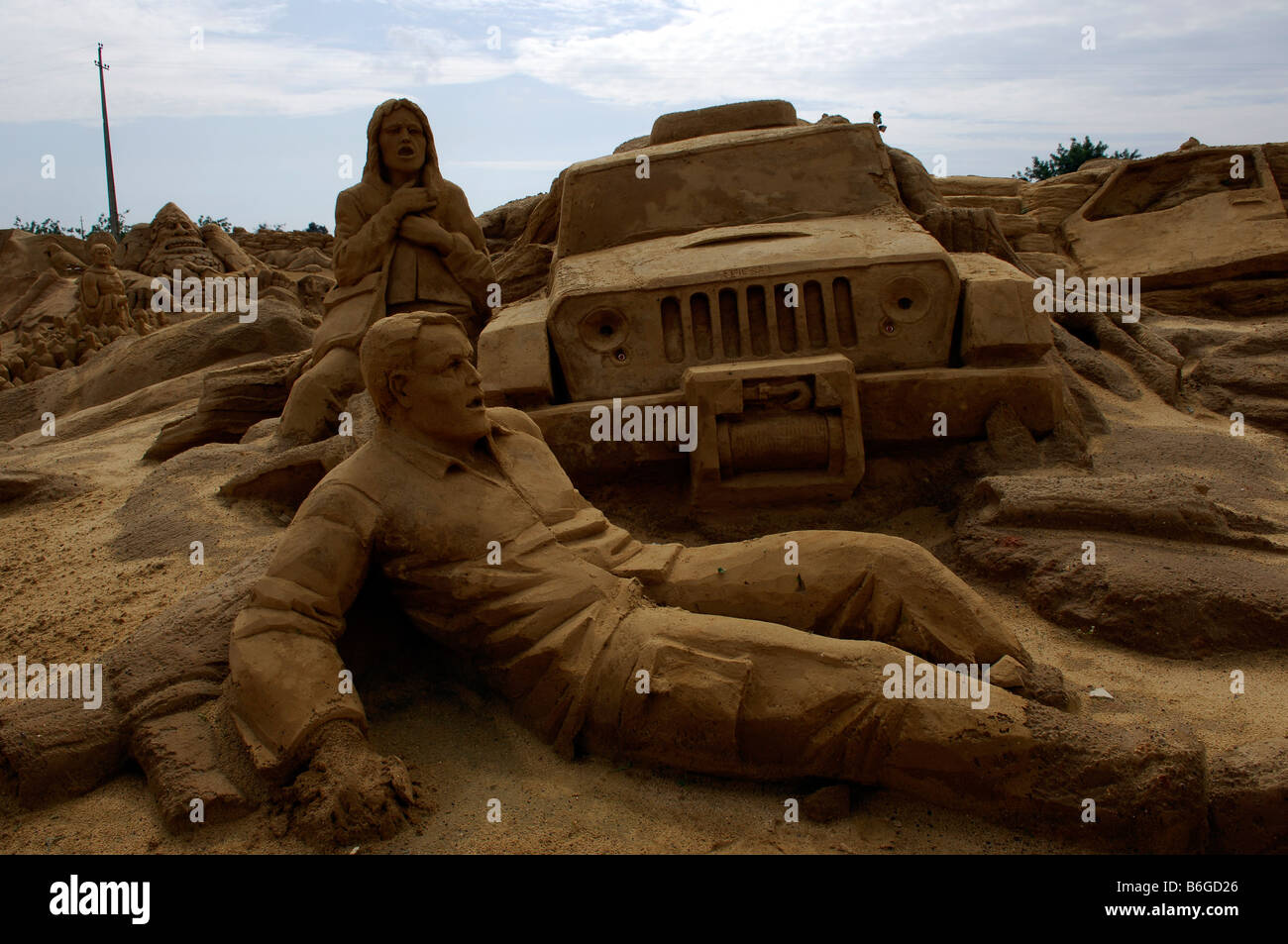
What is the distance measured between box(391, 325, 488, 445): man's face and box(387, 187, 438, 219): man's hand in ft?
8.75

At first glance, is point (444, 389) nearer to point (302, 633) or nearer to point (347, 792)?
point (302, 633)

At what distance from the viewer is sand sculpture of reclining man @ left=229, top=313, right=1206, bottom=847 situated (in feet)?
7.57

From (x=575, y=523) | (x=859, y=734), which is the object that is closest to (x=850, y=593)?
(x=859, y=734)

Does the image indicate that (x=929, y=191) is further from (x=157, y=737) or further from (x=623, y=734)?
(x=157, y=737)

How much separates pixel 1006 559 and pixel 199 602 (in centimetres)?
251

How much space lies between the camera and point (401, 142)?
206 inches

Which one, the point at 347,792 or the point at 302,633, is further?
Result: the point at 302,633

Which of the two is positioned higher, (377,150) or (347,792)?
(377,150)

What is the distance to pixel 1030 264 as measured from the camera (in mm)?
7199

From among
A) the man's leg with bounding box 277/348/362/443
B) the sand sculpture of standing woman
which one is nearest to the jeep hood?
the sand sculpture of standing woman

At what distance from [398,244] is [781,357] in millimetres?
2278

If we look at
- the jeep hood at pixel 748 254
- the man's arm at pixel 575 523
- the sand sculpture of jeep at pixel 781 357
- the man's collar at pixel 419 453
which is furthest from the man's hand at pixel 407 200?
the man's collar at pixel 419 453

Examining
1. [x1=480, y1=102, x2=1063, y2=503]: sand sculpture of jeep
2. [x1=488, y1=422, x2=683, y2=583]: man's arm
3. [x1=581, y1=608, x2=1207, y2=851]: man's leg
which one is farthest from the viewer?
[x1=480, y1=102, x2=1063, y2=503]: sand sculpture of jeep

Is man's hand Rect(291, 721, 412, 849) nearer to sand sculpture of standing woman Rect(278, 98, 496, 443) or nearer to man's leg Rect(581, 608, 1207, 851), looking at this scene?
man's leg Rect(581, 608, 1207, 851)
